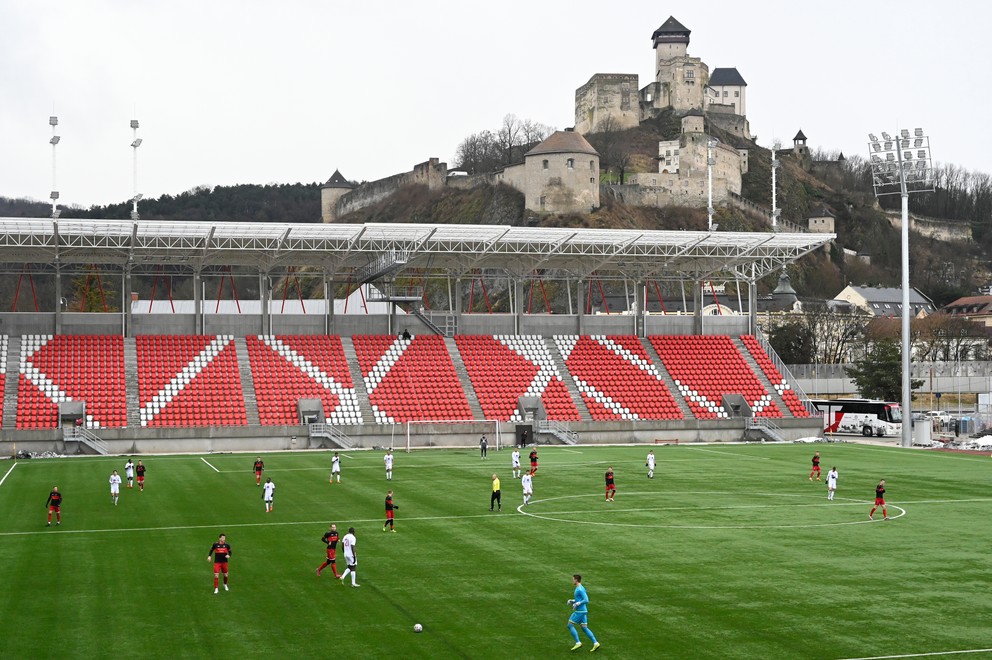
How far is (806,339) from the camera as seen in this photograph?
391 ft

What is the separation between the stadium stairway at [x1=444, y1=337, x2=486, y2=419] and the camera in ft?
229

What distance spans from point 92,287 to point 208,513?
310 feet

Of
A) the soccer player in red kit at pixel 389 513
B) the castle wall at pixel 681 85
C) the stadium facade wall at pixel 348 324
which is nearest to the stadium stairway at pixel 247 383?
the stadium facade wall at pixel 348 324

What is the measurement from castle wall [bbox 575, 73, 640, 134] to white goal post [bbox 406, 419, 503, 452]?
421ft

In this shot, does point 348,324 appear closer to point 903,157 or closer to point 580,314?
point 580,314

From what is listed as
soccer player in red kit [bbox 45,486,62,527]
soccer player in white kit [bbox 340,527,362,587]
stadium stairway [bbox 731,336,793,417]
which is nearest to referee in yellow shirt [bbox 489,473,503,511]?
soccer player in white kit [bbox 340,527,362,587]

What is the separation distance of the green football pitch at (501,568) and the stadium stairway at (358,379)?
1824cm

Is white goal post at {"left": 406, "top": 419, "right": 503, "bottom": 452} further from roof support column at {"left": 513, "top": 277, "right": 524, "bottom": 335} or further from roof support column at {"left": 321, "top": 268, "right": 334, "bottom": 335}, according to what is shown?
roof support column at {"left": 513, "top": 277, "right": 524, "bottom": 335}

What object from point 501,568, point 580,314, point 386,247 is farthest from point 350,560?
point 580,314

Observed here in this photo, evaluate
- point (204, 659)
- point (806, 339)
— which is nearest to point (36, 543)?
point (204, 659)

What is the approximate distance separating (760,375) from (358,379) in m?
27.9

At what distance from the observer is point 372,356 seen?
243ft

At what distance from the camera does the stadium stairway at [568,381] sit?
71306 mm

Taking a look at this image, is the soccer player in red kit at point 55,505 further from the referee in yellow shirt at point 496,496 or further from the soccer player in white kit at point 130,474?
the referee in yellow shirt at point 496,496
